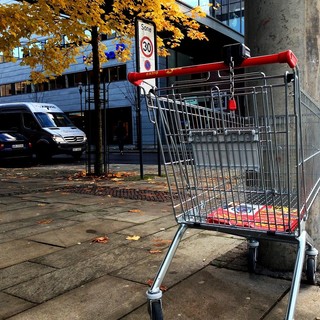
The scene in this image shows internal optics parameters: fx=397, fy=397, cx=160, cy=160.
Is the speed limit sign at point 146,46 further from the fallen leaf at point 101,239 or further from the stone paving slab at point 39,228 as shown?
the fallen leaf at point 101,239

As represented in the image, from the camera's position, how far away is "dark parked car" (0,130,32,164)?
15.5 meters

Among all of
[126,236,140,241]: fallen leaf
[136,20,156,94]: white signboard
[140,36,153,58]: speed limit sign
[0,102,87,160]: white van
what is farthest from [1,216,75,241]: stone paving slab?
[0,102,87,160]: white van

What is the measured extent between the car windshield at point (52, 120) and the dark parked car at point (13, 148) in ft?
6.81

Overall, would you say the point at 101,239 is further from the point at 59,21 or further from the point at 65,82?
the point at 65,82

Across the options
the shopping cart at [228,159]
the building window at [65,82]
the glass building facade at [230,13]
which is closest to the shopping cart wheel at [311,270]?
the shopping cart at [228,159]

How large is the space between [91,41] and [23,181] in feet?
13.9

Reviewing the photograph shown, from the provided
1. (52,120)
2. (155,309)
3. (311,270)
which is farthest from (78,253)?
(52,120)

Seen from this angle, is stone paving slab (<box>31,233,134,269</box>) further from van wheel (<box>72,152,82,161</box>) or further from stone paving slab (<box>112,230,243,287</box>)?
van wheel (<box>72,152,82,161</box>)

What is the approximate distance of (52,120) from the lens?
61.3ft

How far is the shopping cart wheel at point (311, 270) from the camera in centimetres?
303

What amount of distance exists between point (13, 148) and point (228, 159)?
1467 cm

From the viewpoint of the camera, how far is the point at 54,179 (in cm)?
1077

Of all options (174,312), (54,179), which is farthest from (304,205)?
(54,179)

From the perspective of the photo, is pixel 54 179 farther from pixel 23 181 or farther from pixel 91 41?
pixel 91 41
